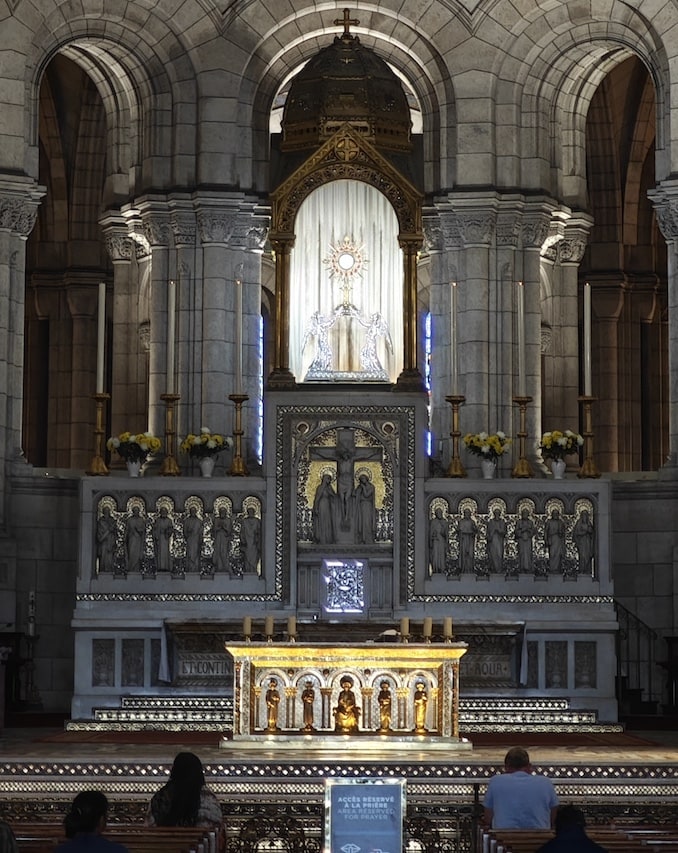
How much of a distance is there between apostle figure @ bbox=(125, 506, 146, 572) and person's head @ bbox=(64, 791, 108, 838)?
606 inches

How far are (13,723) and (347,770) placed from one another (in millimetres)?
9110

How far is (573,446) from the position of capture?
28109mm

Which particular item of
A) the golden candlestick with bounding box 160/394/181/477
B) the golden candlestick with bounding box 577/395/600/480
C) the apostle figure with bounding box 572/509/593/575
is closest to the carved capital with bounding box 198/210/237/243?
the golden candlestick with bounding box 160/394/181/477

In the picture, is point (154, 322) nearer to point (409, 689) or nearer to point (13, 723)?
point (13, 723)

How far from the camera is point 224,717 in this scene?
25.5 metres

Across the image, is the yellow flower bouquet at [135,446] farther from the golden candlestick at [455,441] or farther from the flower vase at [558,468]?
the flower vase at [558,468]

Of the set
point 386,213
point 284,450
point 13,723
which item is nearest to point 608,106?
point 386,213

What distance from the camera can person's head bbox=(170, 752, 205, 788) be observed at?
1402 centimetres

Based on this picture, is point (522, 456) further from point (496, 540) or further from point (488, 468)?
point (496, 540)

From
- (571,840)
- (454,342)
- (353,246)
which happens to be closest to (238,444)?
(353,246)

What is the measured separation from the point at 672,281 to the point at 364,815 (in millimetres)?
16665

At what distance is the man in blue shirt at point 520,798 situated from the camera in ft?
49.8

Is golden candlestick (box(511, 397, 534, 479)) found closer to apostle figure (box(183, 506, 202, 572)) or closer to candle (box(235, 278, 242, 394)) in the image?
candle (box(235, 278, 242, 394))

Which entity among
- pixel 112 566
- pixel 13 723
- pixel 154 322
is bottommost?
pixel 13 723
